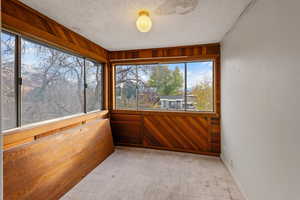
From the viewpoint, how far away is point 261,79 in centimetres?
159

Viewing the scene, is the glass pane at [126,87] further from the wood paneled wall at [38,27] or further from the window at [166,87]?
the wood paneled wall at [38,27]

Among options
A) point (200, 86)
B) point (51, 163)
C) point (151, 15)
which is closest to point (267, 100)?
point (151, 15)

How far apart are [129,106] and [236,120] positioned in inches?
93.7

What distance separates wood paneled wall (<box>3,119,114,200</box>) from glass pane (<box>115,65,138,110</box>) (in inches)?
42.3

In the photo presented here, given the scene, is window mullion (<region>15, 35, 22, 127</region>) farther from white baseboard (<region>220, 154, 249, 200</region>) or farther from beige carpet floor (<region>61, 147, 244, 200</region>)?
white baseboard (<region>220, 154, 249, 200</region>)

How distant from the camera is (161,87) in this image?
370 cm

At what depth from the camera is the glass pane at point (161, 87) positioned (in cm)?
360

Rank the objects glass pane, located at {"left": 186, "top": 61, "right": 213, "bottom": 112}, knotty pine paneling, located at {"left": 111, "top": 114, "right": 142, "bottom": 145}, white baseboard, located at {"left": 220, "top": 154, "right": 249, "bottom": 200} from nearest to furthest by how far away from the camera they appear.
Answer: white baseboard, located at {"left": 220, "top": 154, "right": 249, "bottom": 200} < glass pane, located at {"left": 186, "top": 61, "right": 213, "bottom": 112} < knotty pine paneling, located at {"left": 111, "top": 114, "right": 142, "bottom": 145}

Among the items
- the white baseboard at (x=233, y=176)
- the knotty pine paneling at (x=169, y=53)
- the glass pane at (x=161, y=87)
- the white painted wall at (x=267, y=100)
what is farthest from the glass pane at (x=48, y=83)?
the white baseboard at (x=233, y=176)

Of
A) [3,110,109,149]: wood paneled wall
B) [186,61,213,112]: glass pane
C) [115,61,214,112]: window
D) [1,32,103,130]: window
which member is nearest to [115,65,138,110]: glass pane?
[115,61,214,112]: window

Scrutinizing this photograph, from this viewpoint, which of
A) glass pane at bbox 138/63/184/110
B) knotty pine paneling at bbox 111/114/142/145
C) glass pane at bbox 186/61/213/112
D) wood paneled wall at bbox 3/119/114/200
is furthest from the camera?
knotty pine paneling at bbox 111/114/142/145

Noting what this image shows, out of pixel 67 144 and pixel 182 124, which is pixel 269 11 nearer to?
pixel 182 124

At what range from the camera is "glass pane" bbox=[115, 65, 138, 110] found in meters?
3.87

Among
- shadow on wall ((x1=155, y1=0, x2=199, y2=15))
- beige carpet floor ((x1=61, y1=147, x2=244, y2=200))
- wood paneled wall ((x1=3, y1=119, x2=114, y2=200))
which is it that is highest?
shadow on wall ((x1=155, y1=0, x2=199, y2=15))
